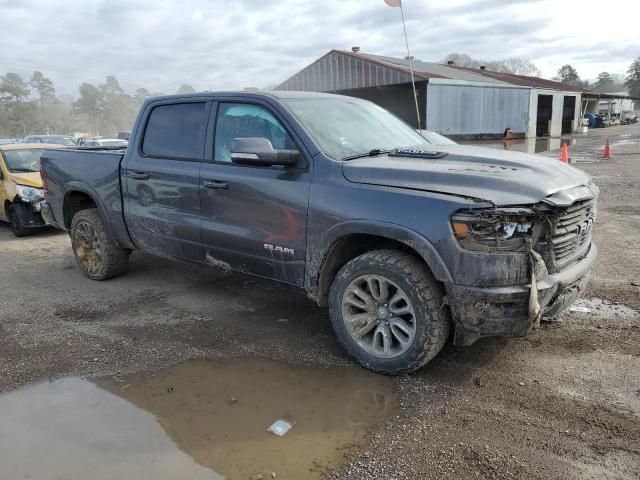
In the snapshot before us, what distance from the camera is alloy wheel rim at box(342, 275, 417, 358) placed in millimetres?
3432

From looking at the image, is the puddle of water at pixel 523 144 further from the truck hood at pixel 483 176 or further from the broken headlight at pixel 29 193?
the truck hood at pixel 483 176

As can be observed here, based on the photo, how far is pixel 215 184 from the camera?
4316 mm

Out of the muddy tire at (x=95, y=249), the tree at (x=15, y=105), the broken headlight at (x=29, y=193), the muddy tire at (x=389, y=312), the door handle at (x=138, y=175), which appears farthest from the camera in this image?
the tree at (x=15, y=105)

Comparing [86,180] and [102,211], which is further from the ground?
[86,180]

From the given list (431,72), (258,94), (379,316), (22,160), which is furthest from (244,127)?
(431,72)

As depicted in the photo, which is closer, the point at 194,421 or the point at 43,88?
the point at 194,421

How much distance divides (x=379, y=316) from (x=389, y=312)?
0.08 meters

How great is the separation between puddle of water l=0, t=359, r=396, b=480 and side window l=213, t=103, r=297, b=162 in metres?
1.72

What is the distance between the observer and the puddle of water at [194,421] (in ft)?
9.00

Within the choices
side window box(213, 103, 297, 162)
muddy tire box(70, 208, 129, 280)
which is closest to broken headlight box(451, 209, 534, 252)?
side window box(213, 103, 297, 162)

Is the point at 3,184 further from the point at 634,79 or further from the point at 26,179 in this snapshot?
the point at 634,79

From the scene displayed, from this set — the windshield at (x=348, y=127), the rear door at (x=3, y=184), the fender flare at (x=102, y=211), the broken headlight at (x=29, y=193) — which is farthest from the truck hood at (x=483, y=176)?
the rear door at (x=3, y=184)

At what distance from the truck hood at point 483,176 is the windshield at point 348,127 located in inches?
10.5

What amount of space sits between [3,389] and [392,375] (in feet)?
8.82
